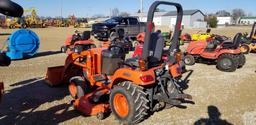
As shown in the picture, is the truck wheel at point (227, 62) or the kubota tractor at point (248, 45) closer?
the truck wheel at point (227, 62)

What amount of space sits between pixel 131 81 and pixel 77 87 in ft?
5.42

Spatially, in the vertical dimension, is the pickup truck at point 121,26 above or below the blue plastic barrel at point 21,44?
above

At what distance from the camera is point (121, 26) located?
1777 centimetres

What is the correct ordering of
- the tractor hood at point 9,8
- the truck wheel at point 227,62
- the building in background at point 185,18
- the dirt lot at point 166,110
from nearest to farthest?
1. the tractor hood at point 9,8
2. the dirt lot at point 166,110
3. the truck wheel at point 227,62
4. the building in background at point 185,18

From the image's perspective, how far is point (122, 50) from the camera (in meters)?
5.78

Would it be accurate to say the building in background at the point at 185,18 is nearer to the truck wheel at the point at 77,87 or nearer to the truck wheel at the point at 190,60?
the truck wheel at the point at 190,60

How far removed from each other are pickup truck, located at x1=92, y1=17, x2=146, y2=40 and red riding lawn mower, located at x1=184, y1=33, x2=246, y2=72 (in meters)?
7.57

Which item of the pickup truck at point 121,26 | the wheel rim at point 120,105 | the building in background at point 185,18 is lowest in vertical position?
the wheel rim at point 120,105

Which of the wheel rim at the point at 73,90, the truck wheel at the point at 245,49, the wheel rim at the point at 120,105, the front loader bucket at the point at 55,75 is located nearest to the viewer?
the wheel rim at the point at 120,105

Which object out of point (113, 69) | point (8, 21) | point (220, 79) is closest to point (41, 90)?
point (113, 69)

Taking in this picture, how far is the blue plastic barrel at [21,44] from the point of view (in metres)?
10.9

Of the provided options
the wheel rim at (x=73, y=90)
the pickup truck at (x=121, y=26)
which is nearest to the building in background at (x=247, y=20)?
Result: the pickup truck at (x=121, y=26)

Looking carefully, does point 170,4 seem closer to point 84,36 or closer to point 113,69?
point 113,69

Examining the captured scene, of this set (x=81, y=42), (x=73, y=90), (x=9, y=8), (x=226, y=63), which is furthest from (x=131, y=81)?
(x=81, y=42)
